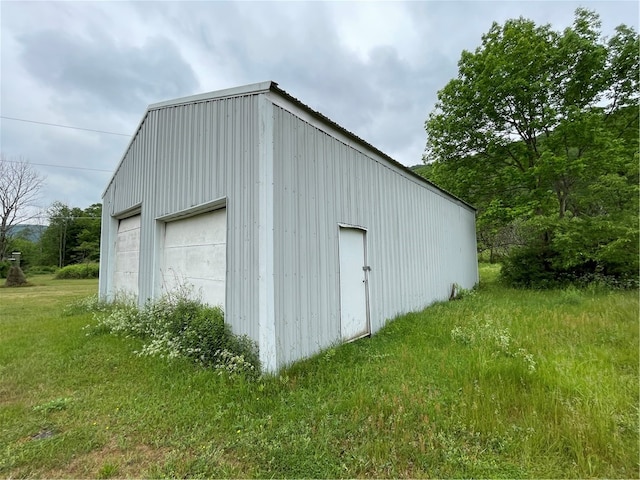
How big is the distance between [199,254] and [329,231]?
2.21 metres

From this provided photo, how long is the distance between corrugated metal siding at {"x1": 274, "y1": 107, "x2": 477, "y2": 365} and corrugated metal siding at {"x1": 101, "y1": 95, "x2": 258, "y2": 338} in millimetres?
360

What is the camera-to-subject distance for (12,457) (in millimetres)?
1974

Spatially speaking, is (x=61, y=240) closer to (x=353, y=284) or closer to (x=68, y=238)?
(x=68, y=238)

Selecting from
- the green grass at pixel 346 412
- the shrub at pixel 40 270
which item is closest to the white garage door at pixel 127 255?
the green grass at pixel 346 412

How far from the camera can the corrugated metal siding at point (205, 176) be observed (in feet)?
11.6

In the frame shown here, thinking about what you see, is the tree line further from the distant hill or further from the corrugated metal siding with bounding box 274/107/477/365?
the corrugated metal siding with bounding box 274/107/477/365

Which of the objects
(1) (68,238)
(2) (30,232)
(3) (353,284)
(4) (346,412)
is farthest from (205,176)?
(1) (68,238)

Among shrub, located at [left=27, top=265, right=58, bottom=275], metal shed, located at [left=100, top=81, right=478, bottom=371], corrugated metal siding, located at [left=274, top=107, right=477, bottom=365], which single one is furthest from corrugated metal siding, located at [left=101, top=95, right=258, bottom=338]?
shrub, located at [left=27, top=265, right=58, bottom=275]

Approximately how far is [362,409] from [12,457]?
102 inches

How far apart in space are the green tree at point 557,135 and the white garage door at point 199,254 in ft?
30.1

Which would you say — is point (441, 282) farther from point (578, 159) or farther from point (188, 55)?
point (188, 55)

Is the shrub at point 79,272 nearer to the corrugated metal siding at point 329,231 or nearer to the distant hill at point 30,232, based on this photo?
the distant hill at point 30,232

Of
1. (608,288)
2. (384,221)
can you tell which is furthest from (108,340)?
(608,288)

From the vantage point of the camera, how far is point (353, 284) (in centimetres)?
464
